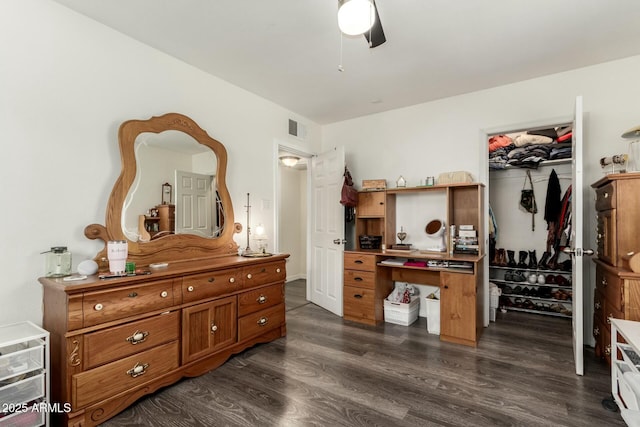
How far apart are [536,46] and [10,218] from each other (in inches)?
161

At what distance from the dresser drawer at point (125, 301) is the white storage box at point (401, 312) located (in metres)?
2.51

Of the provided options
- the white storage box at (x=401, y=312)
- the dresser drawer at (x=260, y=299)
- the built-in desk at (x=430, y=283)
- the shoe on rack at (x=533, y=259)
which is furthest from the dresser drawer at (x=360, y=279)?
the shoe on rack at (x=533, y=259)

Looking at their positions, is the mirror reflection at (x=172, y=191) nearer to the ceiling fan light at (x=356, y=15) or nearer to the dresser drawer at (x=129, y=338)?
the dresser drawer at (x=129, y=338)

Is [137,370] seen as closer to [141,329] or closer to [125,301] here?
[141,329]

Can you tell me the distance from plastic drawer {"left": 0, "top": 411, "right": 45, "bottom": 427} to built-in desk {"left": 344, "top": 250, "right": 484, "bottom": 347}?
113 inches

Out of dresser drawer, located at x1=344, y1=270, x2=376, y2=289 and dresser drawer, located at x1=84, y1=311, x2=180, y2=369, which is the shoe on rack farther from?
dresser drawer, located at x1=84, y1=311, x2=180, y2=369

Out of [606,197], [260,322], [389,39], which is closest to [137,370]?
[260,322]

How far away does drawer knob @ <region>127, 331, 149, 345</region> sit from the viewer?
79.8 inches

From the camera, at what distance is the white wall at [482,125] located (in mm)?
2959

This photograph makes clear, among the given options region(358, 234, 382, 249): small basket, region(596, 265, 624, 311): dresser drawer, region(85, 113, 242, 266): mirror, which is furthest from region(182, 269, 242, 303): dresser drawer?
region(596, 265, 624, 311): dresser drawer

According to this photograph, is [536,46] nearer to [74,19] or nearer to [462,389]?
[462,389]

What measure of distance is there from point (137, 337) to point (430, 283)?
10.2 ft

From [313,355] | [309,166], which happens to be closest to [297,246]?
[309,166]

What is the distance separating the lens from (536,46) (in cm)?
264
